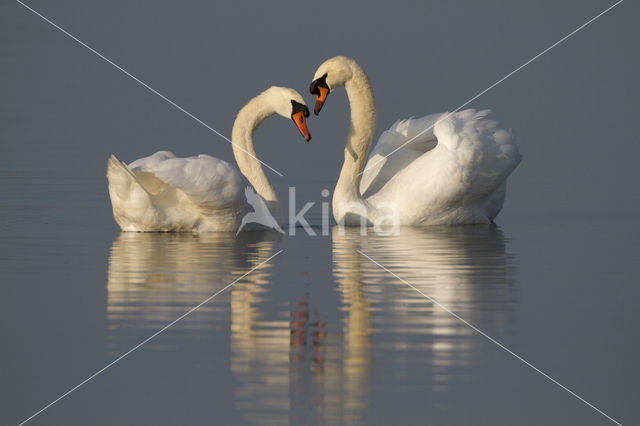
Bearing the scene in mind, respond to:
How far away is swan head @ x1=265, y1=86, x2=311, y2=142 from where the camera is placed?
1501 centimetres

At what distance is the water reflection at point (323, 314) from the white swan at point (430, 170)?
4.36ft

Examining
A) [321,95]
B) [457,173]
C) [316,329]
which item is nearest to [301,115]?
[321,95]

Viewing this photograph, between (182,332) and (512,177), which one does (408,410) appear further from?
(512,177)

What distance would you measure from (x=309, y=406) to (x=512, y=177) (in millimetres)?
15561

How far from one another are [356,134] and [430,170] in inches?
55.9

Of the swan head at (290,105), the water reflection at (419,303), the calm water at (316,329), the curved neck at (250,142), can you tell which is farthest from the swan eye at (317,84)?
the calm water at (316,329)

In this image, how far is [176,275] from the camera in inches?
452

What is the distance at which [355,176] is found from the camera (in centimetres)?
1605

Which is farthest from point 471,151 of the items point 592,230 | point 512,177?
point 512,177

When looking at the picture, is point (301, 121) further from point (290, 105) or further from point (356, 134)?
point (356, 134)

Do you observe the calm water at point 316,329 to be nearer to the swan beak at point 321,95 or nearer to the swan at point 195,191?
the swan at point 195,191

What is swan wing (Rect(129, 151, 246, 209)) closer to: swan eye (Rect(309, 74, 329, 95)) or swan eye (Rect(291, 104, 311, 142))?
swan eye (Rect(291, 104, 311, 142))

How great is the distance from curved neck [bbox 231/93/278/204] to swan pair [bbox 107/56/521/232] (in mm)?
13

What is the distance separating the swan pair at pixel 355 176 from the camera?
14.1 meters
